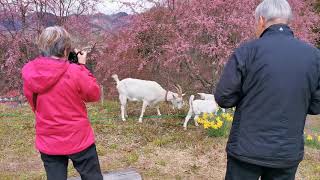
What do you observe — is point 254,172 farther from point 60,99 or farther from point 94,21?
point 94,21

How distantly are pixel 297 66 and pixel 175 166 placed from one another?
9.19 ft

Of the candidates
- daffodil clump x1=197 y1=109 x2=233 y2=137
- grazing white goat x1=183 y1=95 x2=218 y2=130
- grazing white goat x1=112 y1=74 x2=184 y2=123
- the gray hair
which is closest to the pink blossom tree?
grazing white goat x1=112 y1=74 x2=184 y2=123

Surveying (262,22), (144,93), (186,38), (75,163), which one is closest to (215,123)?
(144,93)

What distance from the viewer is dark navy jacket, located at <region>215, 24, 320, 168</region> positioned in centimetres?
226

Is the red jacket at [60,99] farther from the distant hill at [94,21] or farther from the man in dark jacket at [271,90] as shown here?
the distant hill at [94,21]

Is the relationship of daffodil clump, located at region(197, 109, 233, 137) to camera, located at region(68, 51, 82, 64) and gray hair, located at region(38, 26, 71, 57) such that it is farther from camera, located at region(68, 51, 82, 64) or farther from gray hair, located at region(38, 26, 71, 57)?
gray hair, located at region(38, 26, 71, 57)

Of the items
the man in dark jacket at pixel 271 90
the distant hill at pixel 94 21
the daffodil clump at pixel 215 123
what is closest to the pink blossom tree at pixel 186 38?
the distant hill at pixel 94 21

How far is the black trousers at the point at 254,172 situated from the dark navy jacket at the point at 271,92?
0.08 m

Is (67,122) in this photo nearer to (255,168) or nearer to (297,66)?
(255,168)

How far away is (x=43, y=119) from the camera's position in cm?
276

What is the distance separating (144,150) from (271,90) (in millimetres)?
3253

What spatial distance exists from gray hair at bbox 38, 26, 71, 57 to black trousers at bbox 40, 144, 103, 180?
0.67 m

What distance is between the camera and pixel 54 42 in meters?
2.64

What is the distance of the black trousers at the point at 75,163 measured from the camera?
112 inches
